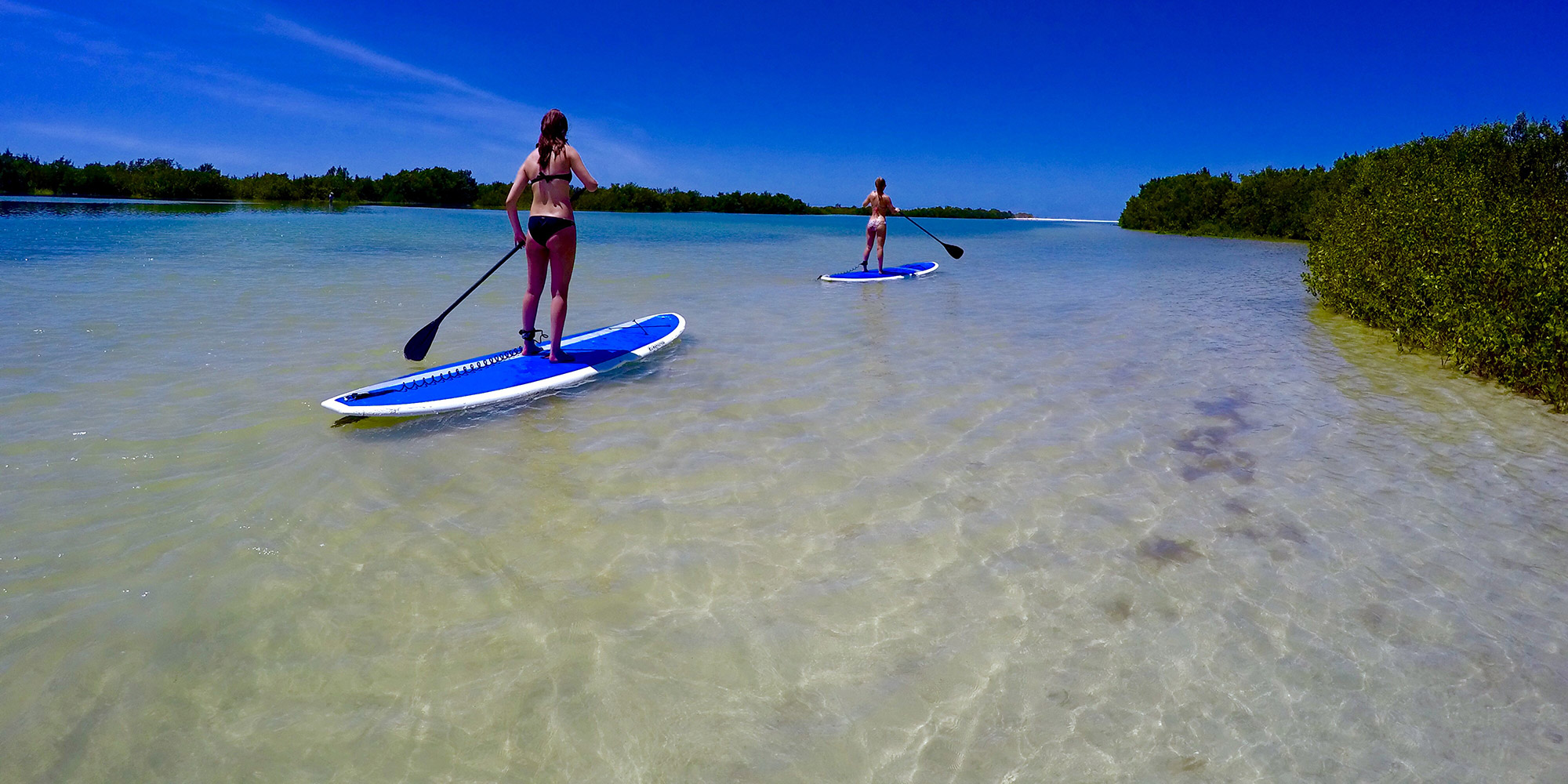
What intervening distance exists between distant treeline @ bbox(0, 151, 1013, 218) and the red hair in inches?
2029

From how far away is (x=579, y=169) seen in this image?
7.42 m

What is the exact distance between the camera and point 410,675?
307 centimetres

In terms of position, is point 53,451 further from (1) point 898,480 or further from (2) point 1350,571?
(2) point 1350,571

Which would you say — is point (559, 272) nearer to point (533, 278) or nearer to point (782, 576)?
point (533, 278)

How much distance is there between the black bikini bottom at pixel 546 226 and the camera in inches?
299

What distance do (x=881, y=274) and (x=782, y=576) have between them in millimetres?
15953

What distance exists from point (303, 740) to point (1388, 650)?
451cm

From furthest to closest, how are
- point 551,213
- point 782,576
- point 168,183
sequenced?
point 168,183 < point 551,213 < point 782,576

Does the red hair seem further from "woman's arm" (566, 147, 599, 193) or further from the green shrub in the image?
the green shrub

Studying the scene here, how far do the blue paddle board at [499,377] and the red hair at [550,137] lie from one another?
2022mm

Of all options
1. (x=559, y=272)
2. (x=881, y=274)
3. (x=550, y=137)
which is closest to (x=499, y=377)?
(x=559, y=272)

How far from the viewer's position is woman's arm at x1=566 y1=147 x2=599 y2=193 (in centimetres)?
738

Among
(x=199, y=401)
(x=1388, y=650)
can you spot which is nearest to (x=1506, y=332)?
(x=1388, y=650)

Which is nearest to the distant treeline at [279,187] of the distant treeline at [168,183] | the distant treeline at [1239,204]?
the distant treeline at [168,183]
